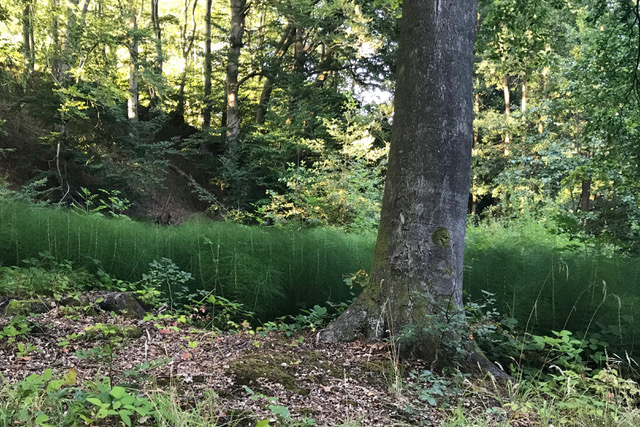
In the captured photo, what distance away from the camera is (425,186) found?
113 inches

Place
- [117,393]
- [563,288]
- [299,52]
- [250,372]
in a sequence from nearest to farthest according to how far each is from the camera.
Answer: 1. [117,393]
2. [250,372]
3. [563,288]
4. [299,52]

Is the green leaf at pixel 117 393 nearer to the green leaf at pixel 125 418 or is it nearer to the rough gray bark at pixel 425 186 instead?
the green leaf at pixel 125 418

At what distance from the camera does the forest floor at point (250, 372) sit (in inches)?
73.2

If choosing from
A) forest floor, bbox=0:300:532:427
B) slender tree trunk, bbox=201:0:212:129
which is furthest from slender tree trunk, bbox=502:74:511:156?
forest floor, bbox=0:300:532:427

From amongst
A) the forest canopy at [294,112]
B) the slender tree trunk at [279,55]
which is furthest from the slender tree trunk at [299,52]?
→ the slender tree trunk at [279,55]

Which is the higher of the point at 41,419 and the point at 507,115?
the point at 507,115

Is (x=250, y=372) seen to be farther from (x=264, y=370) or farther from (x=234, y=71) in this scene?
(x=234, y=71)

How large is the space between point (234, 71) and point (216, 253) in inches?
455

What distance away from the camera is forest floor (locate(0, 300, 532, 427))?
1.86 m

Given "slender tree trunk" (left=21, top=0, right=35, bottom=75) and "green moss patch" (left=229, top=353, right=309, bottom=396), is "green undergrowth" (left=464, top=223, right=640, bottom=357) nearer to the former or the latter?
A: "green moss patch" (left=229, top=353, right=309, bottom=396)

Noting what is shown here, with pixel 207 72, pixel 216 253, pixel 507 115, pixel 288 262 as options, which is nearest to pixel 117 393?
pixel 216 253

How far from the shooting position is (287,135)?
12922 mm

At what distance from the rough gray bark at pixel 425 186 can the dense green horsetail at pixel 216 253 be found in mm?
1474

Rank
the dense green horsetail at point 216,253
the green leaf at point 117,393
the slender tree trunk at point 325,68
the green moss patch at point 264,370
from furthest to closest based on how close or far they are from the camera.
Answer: the slender tree trunk at point 325,68 < the dense green horsetail at point 216,253 < the green moss patch at point 264,370 < the green leaf at point 117,393
